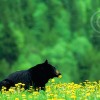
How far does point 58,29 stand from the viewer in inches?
6757

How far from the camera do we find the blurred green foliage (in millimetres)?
121688

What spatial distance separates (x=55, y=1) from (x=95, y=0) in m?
13.3

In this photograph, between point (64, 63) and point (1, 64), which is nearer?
point (1, 64)

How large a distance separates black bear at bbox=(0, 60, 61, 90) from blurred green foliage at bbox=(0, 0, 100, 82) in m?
88.7

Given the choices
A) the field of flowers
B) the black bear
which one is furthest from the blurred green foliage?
the field of flowers

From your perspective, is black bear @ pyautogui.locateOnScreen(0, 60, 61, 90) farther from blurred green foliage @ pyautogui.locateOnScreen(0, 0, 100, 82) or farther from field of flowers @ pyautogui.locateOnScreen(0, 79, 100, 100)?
blurred green foliage @ pyautogui.locateOnScreen(0, 0, 100, 82)

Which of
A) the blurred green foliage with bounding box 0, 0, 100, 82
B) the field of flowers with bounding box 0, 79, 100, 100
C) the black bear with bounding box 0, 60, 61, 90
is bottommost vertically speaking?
the field of flowers with bounding box 0, 79, 100, 100

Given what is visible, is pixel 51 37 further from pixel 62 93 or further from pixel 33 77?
pixel 62 93

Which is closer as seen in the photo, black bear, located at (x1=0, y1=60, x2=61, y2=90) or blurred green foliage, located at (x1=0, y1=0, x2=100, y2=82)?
black bear, located at (x1=0, y1=60, x2=61, y2=90)

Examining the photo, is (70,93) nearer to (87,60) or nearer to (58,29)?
(87,60)

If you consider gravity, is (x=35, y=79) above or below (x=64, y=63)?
below

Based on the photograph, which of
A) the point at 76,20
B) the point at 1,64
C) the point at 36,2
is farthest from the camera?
the point at 36,2

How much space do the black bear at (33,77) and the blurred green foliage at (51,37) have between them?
88.7 meters

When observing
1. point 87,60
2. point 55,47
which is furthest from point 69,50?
point 87,60
